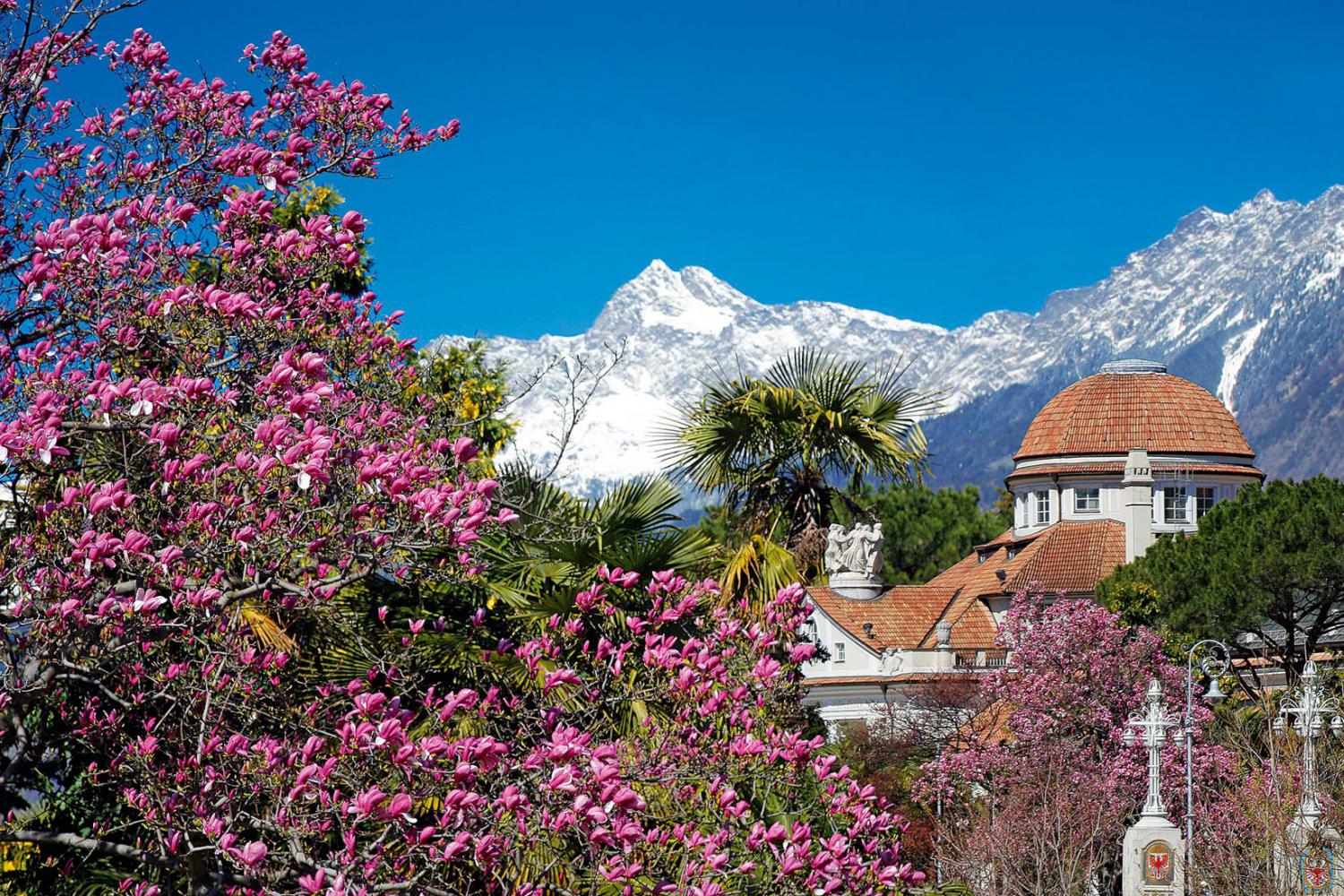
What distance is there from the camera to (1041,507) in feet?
258

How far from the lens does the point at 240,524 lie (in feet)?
27.6

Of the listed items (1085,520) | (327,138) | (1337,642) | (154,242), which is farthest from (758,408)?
(1085,520)

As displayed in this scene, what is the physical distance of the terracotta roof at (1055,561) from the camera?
69812mm

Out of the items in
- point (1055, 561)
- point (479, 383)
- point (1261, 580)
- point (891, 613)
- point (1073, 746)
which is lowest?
point (1073, 746)

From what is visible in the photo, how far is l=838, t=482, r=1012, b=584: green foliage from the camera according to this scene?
94625 millimetres

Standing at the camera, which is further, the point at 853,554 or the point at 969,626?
the point at 853,554

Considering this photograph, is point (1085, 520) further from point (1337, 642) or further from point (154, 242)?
point (154, 242)

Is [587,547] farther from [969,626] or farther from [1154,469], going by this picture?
[1154,469]

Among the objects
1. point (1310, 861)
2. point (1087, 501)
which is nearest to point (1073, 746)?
point (1310, 861)

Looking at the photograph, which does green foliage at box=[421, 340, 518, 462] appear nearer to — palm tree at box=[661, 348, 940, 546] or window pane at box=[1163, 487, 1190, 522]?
palm tree at box=[661, 348, 940, 546]

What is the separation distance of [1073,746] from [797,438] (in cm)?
2279

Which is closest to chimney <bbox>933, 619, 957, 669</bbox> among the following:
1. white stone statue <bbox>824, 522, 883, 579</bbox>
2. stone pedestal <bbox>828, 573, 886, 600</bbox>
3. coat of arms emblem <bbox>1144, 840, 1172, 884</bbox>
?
stone pedestal <bbox>828, 573, 886, 600</bbox>

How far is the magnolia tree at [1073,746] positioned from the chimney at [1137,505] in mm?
15249

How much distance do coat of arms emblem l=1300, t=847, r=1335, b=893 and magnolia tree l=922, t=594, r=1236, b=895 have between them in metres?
9.72
